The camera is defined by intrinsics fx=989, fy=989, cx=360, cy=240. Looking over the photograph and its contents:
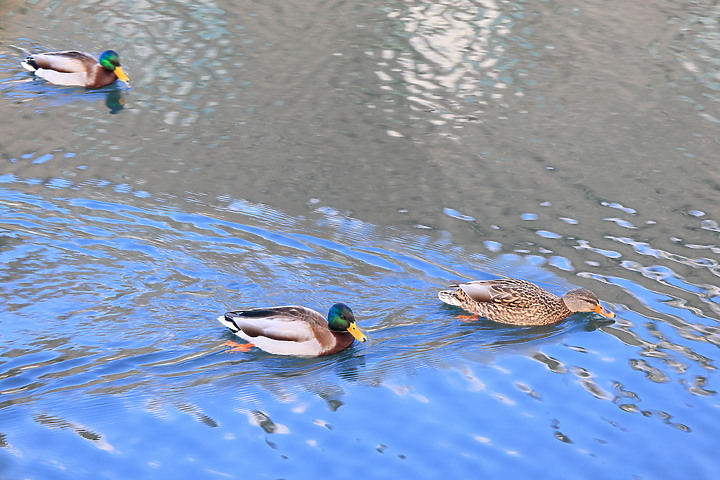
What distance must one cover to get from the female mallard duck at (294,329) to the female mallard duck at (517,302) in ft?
3.55

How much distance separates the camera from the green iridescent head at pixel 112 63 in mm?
14547

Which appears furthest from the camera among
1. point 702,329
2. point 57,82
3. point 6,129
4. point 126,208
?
point 57,82

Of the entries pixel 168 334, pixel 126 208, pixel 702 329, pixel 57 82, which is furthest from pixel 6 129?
pixel 702 329

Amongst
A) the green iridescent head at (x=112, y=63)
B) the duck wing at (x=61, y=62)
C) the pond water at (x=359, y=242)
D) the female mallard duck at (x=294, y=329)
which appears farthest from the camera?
the green iridescent head at (x=112, y=63)

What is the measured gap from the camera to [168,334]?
810cm

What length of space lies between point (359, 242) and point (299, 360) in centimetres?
222

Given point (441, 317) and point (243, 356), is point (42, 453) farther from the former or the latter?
point (441, 317)

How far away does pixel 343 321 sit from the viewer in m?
8.09

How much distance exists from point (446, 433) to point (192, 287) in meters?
2.93

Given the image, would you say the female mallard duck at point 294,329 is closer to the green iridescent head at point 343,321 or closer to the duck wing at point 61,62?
the green iridescent head at point 343,321

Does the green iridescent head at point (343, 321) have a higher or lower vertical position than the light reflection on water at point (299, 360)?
higher

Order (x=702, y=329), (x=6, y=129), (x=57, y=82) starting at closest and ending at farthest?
(x=702, y=329)
(x=6, y=129)
(x=57, y=82)

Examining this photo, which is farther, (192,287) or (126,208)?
(126,208)

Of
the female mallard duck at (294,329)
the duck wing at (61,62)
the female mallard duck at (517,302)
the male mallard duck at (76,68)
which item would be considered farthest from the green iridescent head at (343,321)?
the duck wing at (61,62)
